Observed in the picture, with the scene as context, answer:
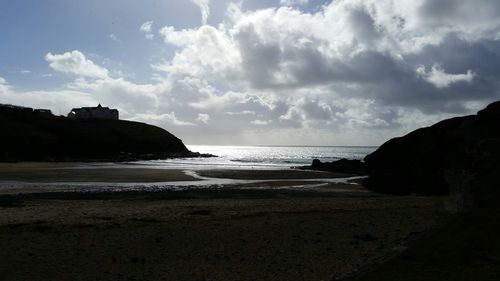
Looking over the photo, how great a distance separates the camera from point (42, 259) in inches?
456

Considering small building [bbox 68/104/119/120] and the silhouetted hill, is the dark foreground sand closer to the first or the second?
the silhouetted hill

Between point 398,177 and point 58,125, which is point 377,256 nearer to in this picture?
point 398,177

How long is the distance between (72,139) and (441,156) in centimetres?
8923

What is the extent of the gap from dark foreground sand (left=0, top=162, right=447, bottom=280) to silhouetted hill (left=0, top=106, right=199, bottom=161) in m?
66.6

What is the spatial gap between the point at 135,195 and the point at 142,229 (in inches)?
515

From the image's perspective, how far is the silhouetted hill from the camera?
89188 mm

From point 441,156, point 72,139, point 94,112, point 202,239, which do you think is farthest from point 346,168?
point 94,112

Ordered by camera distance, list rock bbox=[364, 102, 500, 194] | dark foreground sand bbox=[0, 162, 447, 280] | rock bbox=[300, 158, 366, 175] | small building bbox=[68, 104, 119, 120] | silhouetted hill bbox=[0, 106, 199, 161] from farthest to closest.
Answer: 1. small building bbox=[68, 104, 119, 120]
2. silhouetted hill bbox=[0, 106, 199, 161]
3. rock bbox=[300, 158, 366, 175]
4. rock bbox=[364, 102, 500, 194]
5. dark foreground sand bbox=[0, 162, 447, 280]

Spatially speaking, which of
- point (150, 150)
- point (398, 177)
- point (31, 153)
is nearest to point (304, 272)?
point (398, 177)

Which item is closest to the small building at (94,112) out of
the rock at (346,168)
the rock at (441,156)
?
the rock at (346,168)

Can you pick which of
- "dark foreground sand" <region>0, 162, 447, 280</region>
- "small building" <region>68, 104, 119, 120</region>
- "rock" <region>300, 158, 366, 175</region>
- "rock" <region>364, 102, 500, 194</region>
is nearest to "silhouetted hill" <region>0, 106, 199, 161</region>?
"small building" <region>68, 104, 119, 120</region>

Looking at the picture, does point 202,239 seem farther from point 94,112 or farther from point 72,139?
point 94,112

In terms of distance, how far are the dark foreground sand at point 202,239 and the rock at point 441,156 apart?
2.34 m

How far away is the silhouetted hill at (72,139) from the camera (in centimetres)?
8919
